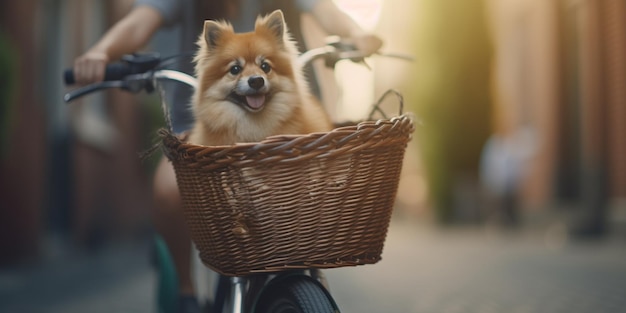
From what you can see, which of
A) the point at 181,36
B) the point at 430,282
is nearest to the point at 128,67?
the point at 181,36

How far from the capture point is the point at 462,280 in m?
6.86

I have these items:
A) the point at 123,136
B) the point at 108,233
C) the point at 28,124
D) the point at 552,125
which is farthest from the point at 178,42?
the point at 552,125

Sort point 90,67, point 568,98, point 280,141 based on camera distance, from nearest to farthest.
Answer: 1. point 280,141
2. point 90,67
3. point 568,98

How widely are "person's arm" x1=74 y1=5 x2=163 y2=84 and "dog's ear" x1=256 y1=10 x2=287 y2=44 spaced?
2.05 ft

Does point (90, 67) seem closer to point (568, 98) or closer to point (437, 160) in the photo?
point (568, 98)

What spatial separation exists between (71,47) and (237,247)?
9.30m

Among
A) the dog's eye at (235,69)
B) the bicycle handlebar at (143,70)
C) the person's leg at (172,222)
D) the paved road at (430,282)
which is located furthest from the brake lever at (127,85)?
the paved road at (430,282)

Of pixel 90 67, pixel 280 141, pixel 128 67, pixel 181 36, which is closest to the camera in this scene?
pixel 280 141

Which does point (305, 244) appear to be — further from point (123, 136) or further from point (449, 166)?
point (449, 166)

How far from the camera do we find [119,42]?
8.82 feet

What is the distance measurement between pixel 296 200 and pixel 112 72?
88cm

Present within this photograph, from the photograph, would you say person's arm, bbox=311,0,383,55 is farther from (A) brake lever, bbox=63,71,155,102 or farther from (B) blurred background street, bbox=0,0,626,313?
(A) brake lever, bbox=63,71,155,102

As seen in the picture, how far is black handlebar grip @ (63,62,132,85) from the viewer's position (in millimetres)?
2602

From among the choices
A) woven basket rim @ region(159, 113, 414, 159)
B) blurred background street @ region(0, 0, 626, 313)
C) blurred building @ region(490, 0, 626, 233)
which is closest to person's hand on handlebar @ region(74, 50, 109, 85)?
blurred background street @ region(0, 0, 626, 313)
